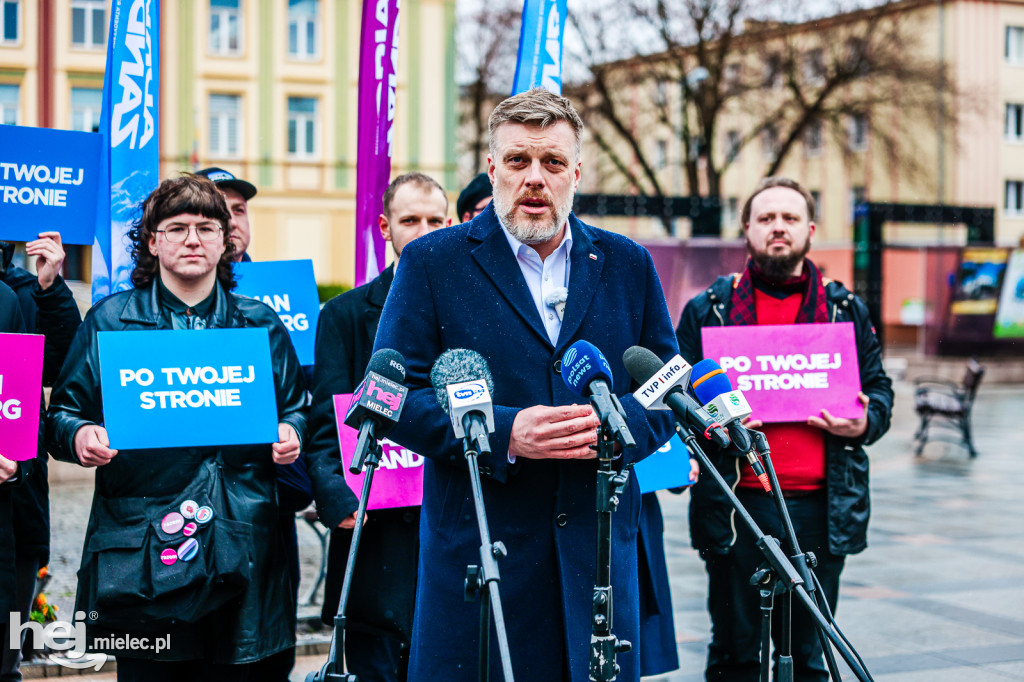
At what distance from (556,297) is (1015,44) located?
47.1 metres

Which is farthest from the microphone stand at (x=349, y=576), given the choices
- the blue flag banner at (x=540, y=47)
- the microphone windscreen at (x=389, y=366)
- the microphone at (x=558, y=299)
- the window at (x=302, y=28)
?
the window at (x=302, y=28)

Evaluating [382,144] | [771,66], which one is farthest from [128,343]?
[771,66]

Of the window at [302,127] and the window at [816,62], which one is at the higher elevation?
the window at [816,62]

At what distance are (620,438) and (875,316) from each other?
18.4m

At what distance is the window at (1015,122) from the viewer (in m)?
44.7

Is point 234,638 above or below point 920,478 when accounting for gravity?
above

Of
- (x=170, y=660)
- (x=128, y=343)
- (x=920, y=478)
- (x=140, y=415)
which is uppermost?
(x=128, y=343)

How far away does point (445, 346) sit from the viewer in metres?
3.11

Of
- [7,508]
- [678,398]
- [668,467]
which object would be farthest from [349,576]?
[668,467]

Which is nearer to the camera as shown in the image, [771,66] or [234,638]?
[234,638]

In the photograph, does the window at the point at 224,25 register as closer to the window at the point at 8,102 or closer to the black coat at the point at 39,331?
the window at the point at 8,102

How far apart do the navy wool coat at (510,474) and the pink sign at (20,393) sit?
1.43 m

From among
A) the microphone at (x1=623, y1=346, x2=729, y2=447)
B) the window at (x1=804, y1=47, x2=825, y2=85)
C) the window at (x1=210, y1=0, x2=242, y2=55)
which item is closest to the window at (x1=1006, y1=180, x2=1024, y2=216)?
the window at (x1=804, y1=47, x2=825, y2=85)

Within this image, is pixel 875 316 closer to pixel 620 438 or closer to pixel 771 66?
pixel 771 66
